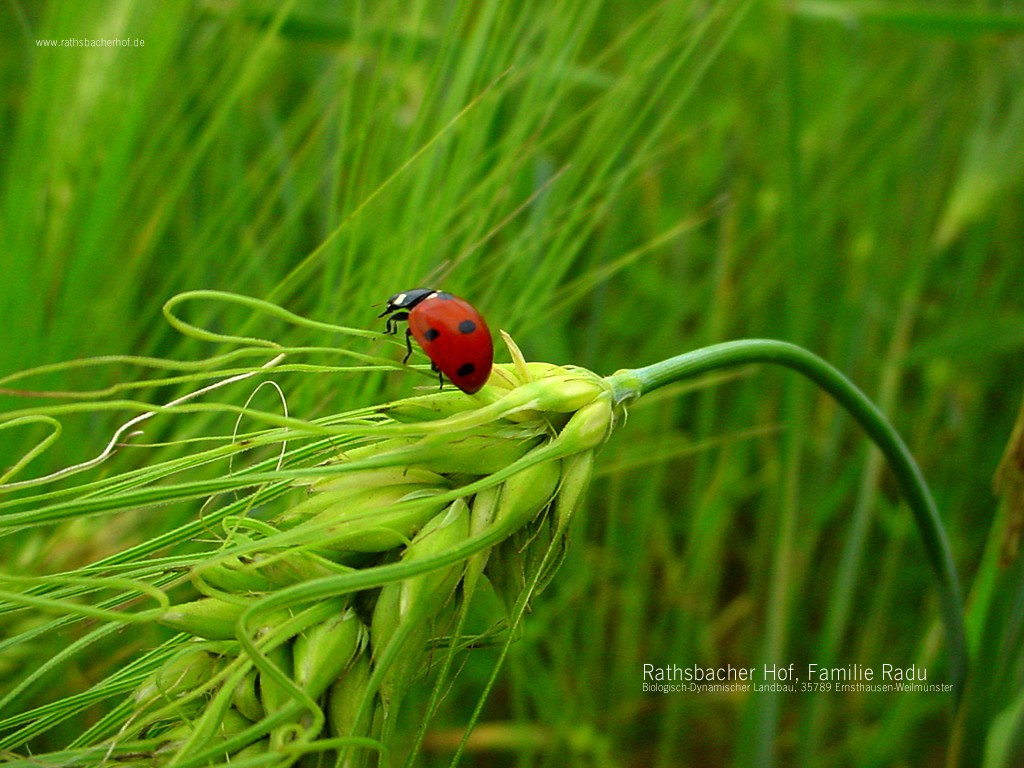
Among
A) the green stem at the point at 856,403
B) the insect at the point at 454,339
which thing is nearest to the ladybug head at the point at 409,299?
the insect at the point at 454,339

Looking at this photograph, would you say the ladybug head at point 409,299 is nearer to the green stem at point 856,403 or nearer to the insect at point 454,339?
the insect at point 454,339

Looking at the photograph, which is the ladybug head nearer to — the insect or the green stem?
the insect

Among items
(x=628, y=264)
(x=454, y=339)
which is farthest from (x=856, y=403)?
(x=628, y=264)

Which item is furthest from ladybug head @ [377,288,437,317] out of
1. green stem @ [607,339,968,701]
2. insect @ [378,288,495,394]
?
green stem @ [607,339,968,701]

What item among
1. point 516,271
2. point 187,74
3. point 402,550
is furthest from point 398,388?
point 187,74

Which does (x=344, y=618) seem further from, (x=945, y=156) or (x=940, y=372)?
(x=945, y=156)

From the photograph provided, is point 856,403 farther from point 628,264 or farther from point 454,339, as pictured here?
point 628,264
